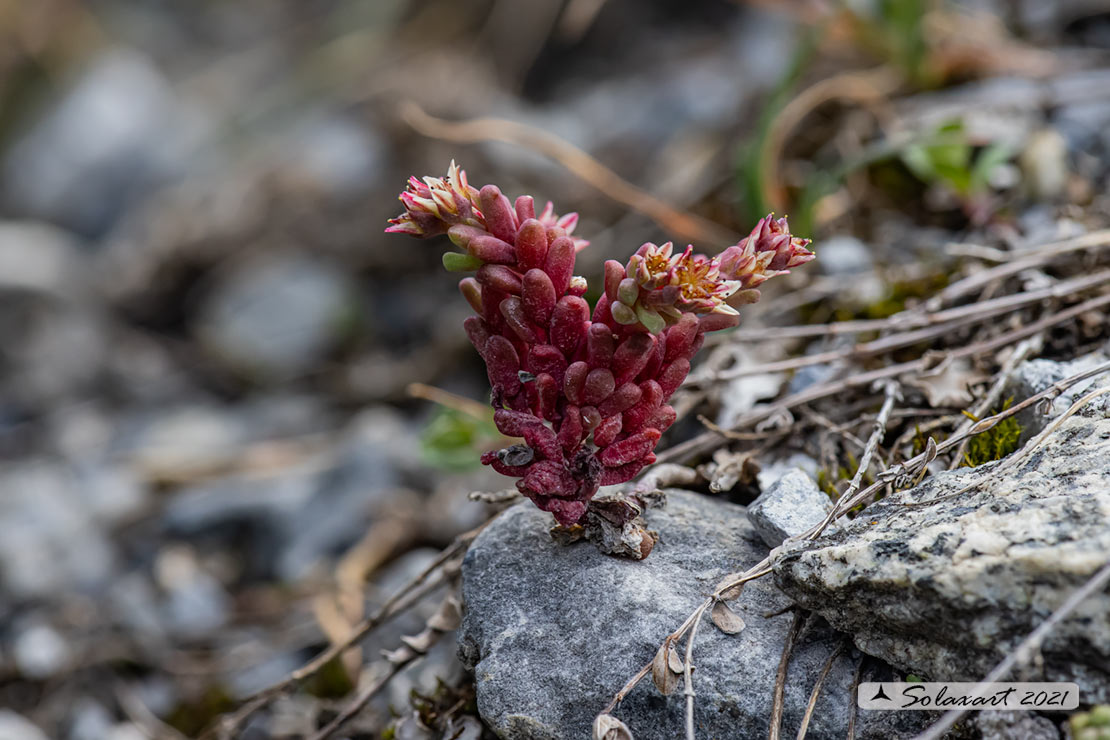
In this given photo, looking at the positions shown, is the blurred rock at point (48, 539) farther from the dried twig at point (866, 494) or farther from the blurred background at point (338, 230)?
the dried twig at point (866, 494)

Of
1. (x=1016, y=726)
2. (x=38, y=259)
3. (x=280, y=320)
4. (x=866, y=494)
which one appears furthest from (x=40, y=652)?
(x=38, y=259)

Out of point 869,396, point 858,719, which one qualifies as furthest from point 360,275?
point 858,719

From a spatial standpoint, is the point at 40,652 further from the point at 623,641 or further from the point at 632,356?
the point at 632,356

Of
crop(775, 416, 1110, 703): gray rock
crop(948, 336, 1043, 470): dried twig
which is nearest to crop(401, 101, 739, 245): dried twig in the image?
crop(948, 336, 1043, 470): dried twig

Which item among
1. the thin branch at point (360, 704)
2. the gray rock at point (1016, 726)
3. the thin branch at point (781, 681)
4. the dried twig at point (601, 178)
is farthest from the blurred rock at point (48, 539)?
the gray rock at point (1016, 726)

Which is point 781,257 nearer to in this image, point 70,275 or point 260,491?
point 260,491

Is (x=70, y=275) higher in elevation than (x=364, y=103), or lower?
lower
